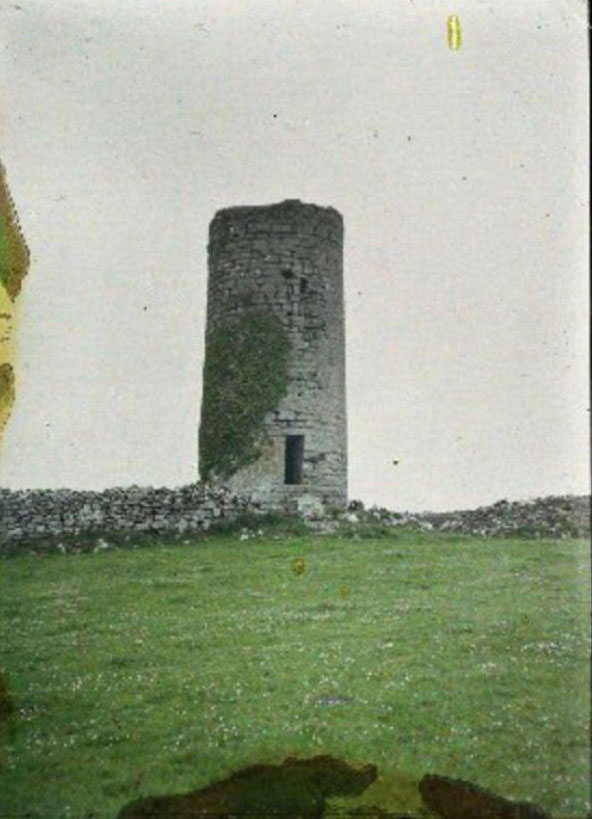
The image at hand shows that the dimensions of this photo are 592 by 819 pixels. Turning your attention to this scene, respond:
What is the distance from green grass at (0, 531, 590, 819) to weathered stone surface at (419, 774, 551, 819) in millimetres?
70

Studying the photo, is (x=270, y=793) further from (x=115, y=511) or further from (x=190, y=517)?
(x=190, y=517)

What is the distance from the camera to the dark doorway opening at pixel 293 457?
648 inches

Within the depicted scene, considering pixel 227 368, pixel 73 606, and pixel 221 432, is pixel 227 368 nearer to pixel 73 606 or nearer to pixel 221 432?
pixel 221 432

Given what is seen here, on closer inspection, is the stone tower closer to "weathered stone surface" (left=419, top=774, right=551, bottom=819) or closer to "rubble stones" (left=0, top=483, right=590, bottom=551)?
"rubble stones" (left=0, top=483, right=590, bottom=551)

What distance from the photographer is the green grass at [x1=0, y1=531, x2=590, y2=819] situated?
6.73 m

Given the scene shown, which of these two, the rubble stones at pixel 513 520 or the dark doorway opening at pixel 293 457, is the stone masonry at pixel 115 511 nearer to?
the dark doorway opening at pixel 293 457

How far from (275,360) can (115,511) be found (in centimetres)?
438

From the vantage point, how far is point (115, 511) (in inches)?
535

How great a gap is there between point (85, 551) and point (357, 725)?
5.59m

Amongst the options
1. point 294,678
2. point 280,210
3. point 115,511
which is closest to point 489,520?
point 115,511

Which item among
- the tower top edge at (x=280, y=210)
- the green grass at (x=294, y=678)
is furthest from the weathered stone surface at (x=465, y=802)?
the tower top edge at (x=280, y=210)

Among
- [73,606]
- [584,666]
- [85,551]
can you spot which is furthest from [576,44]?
[85,551]

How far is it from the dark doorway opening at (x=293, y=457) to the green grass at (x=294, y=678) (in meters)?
6.43

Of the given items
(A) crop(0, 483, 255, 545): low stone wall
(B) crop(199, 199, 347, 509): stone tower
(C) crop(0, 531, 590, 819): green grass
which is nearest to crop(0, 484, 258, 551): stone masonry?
(A) crop(0, 483, 255, 545): low stone wall
